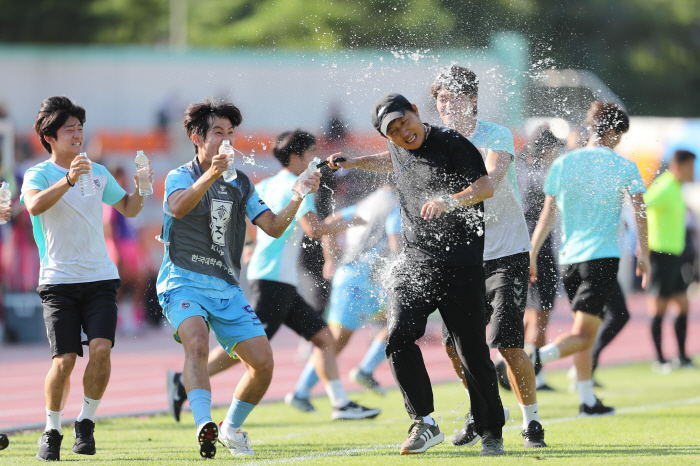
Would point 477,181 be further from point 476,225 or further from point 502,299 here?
point 502,299

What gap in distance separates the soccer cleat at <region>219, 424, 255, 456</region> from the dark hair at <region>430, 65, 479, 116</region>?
251 cm

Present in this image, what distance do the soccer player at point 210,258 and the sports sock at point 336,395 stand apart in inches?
82.2

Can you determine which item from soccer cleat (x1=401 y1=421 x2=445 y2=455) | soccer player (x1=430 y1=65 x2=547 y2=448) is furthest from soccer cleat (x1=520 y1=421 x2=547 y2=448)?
soccer cleat (x1=401 y1=421 x2=445 y2=455)

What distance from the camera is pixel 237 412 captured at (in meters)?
5.79

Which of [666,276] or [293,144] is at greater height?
[293,144]

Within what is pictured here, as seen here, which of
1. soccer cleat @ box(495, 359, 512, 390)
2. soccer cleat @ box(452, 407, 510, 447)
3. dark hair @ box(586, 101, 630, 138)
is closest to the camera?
soccer cleat @ box(452, 407, 510, 447)

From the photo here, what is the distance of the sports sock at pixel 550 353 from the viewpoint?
7.43 m

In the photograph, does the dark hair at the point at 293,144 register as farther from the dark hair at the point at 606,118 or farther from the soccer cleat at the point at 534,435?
the soccer cleat at the point at 534,435

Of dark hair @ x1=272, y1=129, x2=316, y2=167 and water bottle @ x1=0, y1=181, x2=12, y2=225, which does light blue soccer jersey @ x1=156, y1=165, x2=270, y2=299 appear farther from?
dark hair @ x1=272, y1=129, x2=316, y2=167

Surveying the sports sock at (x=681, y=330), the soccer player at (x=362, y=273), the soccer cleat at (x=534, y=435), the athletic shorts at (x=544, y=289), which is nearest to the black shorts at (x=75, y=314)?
the soccer player at (x=362, y=273)

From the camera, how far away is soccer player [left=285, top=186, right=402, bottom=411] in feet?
22.2

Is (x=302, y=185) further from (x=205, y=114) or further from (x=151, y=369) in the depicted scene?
(x=151, y=369)

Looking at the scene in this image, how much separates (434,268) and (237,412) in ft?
5.16

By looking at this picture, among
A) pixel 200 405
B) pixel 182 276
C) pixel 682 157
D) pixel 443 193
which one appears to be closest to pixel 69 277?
pixel 182 276
